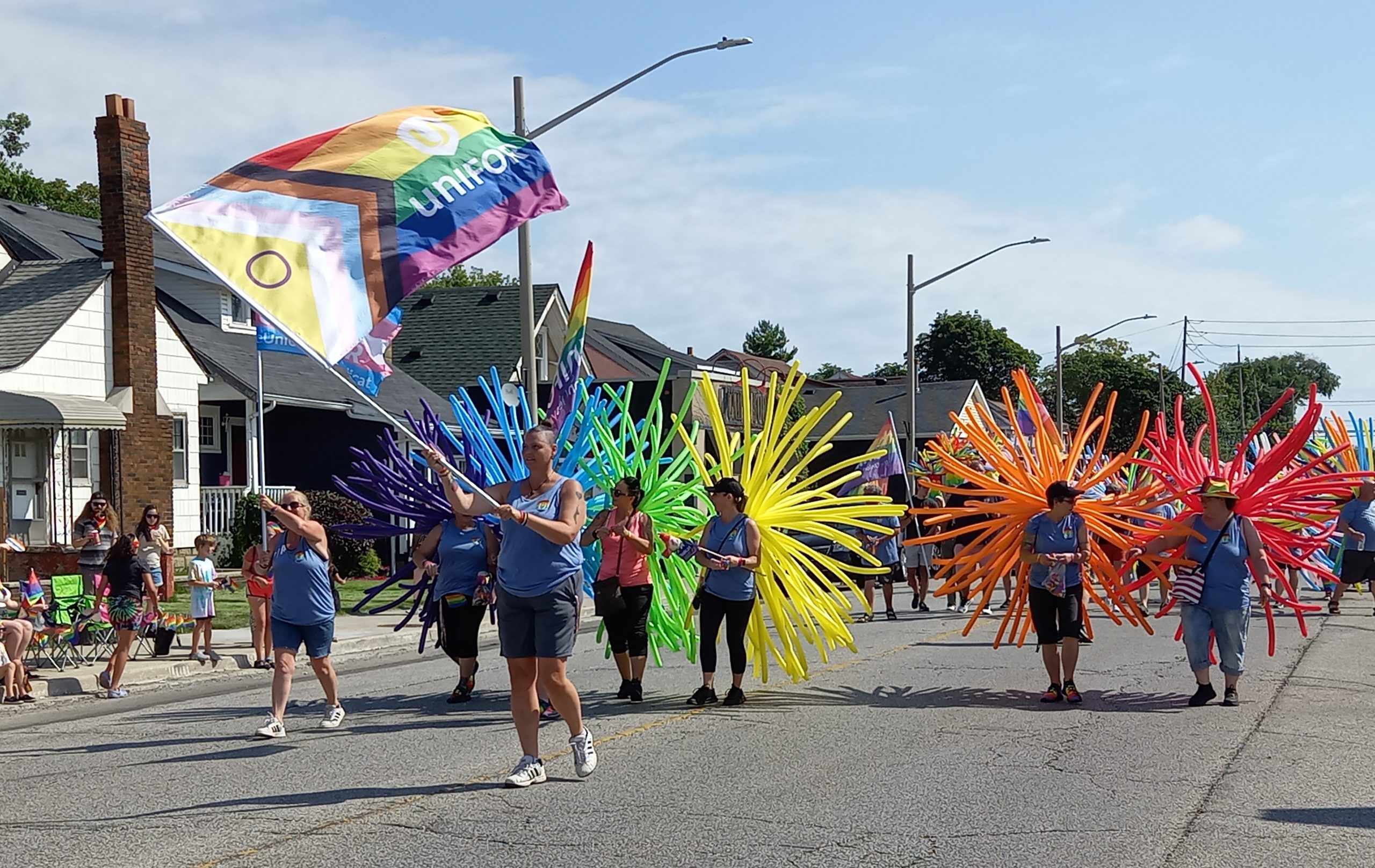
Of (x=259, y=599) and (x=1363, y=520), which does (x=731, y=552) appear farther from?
(x=1363, y=520)

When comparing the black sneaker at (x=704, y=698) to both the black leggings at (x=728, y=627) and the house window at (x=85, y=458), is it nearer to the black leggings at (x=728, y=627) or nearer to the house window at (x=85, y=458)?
the black leggings at (x=728, y=627)

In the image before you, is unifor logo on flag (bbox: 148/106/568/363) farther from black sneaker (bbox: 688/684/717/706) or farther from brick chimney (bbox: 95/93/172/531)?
brick chimney (bbox: 95/93/172/531)

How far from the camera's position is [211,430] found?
97.0 feet

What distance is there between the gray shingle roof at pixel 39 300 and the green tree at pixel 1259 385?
5934 centimetres

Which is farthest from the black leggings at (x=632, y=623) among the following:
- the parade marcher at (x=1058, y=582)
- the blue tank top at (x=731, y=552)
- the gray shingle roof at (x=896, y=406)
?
the gray shingle roof at (x=896, y=406)

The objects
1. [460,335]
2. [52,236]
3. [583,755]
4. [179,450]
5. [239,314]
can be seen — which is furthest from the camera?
[460,335]

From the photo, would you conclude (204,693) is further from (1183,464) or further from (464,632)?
(1183,464)

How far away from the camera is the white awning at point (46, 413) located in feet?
70.8

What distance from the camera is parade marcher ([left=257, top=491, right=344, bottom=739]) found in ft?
30.5

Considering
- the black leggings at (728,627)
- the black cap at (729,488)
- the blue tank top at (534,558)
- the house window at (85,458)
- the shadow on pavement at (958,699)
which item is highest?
the house window at (85,458)

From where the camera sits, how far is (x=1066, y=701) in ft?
34.8

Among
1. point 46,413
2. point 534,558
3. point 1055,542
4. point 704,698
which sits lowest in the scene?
point 704,698

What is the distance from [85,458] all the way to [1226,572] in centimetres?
1927

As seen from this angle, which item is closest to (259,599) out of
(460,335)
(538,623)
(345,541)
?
(538,623)
